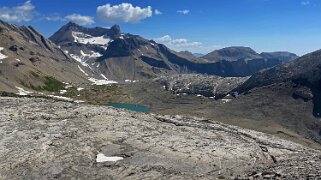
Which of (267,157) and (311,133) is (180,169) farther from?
(311,133)

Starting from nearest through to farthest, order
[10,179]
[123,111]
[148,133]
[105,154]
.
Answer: [10,179], [105,154], [148,133], [123,111]

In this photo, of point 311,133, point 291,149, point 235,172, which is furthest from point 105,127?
point 311,133

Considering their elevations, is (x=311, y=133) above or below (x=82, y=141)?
below

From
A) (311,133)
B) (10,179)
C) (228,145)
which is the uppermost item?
(228,145)

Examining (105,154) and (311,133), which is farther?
(311,133)

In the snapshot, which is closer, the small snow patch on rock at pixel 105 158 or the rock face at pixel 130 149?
the rock face at pixel 130 149

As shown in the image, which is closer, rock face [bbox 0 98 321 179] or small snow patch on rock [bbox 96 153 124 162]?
rock face [bbox 0 98 321 179]

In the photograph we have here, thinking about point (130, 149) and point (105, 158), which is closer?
point (105, 158)

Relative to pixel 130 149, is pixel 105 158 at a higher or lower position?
lower
